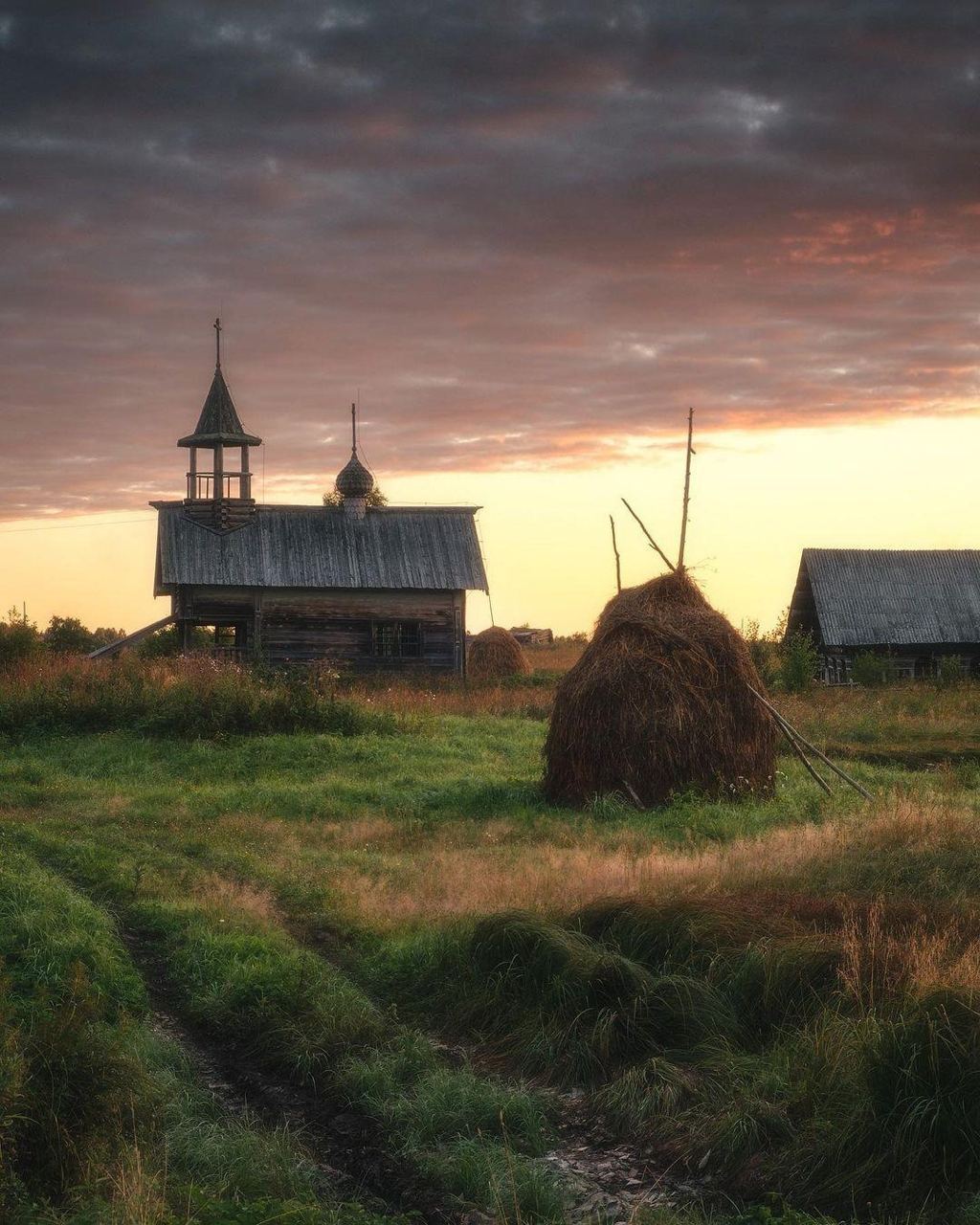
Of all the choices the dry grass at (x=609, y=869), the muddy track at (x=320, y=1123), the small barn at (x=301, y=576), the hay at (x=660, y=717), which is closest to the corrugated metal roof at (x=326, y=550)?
the small barn at (x=301, y=576)

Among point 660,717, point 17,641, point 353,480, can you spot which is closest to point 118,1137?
point 660,717

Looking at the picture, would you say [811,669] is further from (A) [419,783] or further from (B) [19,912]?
(B) [19,912]

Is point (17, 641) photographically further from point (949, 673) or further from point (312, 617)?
point (949, 673)

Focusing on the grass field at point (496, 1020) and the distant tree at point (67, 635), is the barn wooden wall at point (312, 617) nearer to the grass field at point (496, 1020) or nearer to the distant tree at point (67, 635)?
the distant tree at point (67, 635)

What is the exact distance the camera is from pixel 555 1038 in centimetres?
809

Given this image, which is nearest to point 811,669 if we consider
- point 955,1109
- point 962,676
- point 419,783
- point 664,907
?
point 962,676

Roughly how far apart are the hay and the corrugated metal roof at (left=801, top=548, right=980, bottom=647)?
29.2m

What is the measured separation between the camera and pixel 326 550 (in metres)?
41.4

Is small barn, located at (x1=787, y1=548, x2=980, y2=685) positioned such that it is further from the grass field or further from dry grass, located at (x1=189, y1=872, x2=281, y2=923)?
dry grass, located at (x1=189, y1=872, x2=281, y2=923)

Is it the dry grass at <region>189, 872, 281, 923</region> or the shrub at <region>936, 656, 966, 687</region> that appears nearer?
the dry grass at <region>189, 872, 281, 923</region>

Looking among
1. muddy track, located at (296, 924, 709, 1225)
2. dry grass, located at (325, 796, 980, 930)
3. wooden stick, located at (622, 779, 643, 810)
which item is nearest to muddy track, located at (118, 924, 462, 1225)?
muddy track, located at (296, 924, 709, 1225)

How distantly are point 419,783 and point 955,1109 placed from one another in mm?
13490

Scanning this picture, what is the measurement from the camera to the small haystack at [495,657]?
43250 millimetres

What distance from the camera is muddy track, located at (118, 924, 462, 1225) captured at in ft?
20.3
